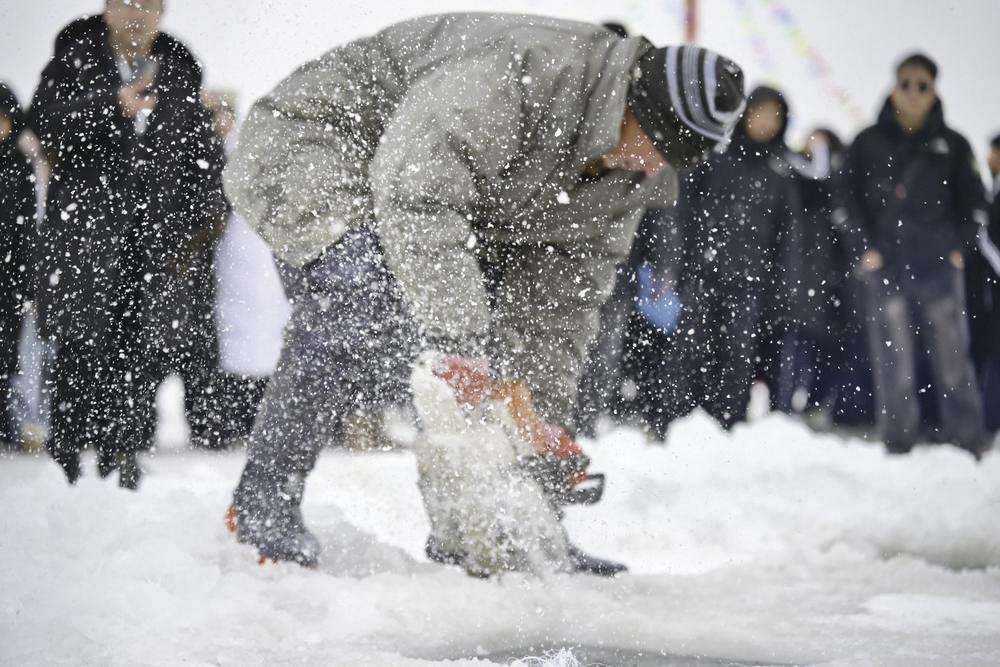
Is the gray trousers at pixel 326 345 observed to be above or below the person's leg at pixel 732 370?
below

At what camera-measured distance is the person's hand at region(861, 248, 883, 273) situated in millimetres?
4187

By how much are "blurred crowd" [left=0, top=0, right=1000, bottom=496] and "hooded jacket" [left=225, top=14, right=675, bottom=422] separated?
0.72 meters

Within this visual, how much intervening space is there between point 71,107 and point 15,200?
40 cm

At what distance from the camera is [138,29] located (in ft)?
10.2

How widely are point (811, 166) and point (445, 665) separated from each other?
9.38ft

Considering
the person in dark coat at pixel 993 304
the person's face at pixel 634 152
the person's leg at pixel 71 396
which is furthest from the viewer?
the person in dark coat at pixel 993 304

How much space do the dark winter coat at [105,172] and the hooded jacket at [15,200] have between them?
0.17 metres

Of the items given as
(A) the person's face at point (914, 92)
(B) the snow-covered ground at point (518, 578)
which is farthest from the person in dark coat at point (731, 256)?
(B) the snow-covered ground at point (518, 578)

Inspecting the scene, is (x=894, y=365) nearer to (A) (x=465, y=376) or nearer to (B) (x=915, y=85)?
(B) (x=915, y=85)

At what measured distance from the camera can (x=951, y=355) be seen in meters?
4.21

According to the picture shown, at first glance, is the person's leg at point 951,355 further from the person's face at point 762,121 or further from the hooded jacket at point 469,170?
the hooded jacket at point 469,170

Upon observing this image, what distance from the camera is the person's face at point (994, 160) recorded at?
4.34 meters

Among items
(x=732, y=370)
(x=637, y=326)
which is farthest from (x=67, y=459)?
(x=732, y=370)

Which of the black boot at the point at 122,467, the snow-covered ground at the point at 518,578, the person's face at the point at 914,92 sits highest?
the person's face at the point at 914,92
